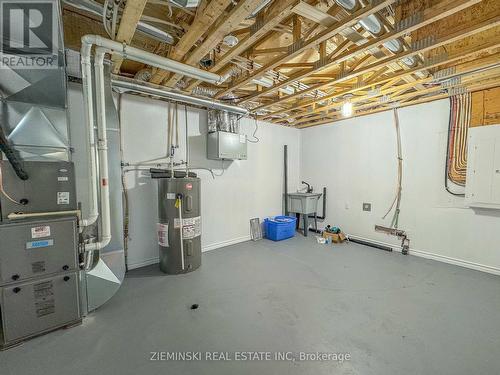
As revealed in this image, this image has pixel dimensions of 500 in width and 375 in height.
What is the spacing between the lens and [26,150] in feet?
6.18

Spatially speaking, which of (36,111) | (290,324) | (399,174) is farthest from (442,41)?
(36,111)

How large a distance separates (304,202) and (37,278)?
4.00 meters

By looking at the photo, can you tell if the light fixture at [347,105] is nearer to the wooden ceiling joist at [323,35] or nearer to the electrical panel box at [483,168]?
the wooden ceiling joist at [323,35]

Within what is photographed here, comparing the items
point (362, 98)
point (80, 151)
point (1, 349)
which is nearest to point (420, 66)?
point (362, 98)

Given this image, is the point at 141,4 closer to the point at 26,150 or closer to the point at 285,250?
the point at 26,150

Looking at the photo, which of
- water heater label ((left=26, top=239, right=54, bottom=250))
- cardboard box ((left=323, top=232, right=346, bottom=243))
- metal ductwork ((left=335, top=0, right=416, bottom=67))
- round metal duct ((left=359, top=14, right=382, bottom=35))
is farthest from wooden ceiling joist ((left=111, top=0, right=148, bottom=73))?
cardboard box ((left=323, top=232, right=346, bottom=243))

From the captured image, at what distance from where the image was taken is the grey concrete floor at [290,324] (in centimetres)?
155

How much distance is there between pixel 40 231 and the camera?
1.77 meters

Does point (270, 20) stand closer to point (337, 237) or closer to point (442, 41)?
point (442, 41)

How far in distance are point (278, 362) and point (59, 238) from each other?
6.59ft

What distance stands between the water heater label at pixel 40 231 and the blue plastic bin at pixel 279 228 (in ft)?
11.2

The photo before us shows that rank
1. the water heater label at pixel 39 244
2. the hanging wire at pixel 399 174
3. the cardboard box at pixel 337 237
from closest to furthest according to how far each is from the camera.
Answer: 1. the water heater label at pixel 39 244
2. the hanging wire at pixel 399 174
3. the cardboard box at pixel 337 237

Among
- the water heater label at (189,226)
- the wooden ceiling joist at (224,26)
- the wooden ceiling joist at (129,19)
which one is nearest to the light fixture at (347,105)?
the wooden ceiling joist at (224,26)

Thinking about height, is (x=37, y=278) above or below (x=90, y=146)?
below
